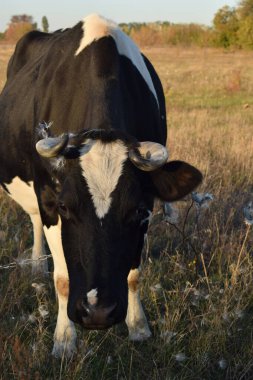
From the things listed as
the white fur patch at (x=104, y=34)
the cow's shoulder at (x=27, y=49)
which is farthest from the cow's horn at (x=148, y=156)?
the cow's shoulder at (x=27, y=49)

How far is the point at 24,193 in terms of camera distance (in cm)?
434

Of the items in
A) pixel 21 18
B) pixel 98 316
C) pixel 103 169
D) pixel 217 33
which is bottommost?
pixel 21 18

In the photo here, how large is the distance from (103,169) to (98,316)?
650mm

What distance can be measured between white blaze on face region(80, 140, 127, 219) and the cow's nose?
40cm

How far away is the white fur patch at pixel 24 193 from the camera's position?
4218mm

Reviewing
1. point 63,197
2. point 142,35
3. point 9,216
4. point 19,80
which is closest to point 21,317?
point 63,197

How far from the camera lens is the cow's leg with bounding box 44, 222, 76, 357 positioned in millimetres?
3133

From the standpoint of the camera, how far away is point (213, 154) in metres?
7.04

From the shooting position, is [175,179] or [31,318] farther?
[31,318]

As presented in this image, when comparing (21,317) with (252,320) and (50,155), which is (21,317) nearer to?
(50,155)

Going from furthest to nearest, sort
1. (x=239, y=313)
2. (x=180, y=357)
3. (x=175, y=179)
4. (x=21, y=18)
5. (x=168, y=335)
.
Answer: (x=21, y=18) → (x=239, y=313) → (x=168, y=335) → (x=180, y=357) → (x=175, y=179)

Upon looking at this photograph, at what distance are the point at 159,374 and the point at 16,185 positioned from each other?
2112 mm

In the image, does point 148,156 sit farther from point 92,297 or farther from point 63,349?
point 63,349

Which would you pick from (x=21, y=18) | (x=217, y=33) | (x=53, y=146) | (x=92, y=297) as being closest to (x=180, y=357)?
(x=92, y=297)
